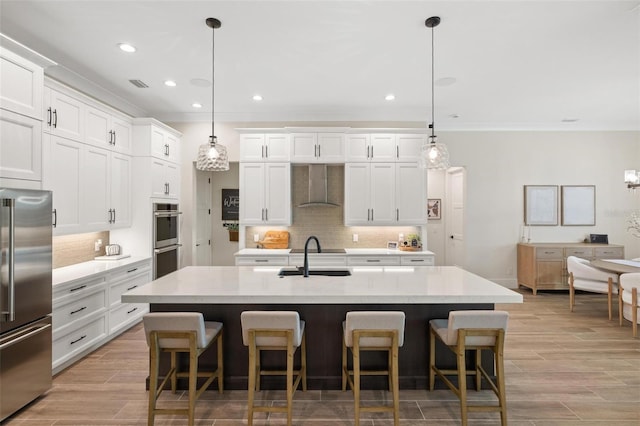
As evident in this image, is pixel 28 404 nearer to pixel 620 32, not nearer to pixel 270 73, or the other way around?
pixel 270 73

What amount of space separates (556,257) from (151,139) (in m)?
6.66

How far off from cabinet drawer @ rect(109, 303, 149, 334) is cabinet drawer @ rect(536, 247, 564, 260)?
6.22 metres

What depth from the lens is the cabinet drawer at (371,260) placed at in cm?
496

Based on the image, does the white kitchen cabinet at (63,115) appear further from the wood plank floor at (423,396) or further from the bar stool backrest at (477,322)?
the bar stool backrest at (477,322)

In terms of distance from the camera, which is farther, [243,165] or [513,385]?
[243,165]

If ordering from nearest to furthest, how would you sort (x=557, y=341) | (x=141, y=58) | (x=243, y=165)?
1. (x=141, y=58)
2. (x=557, y=341)
3. (x=243, y=165)

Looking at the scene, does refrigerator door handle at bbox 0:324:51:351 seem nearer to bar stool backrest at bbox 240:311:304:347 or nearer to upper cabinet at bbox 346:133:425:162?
bar stool backrest at bbox 240:311:304:347

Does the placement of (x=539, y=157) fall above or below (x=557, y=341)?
above

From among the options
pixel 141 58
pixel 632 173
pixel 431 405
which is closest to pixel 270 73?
pixel 141 58

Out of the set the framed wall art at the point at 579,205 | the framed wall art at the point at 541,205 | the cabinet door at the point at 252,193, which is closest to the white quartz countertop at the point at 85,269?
the cabinet door at the point at 252,193

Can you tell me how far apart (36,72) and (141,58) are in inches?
41.6

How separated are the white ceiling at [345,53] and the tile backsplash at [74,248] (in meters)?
1.81

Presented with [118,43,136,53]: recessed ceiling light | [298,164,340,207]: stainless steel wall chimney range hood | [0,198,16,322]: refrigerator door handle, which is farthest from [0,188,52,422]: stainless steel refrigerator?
[298,164,340,207]: stainless steel wall chimney range hood

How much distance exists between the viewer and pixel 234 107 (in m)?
5.28
